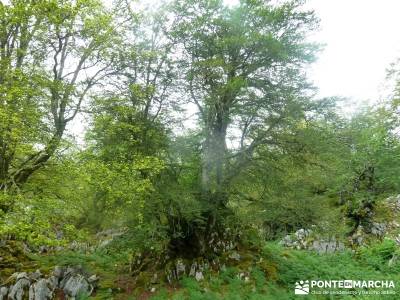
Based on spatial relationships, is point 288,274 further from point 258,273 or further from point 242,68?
point 242,68

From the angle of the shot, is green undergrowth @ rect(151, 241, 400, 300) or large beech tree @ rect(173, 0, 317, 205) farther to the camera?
green undergrowth @ rect(151, 241, 400, 300)

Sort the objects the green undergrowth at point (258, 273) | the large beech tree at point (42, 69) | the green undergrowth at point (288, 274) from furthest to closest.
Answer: the green undergrowth at point (258, 273) → the green undergrowth at point (288, 274) → the large beech tree at point (42, 69)

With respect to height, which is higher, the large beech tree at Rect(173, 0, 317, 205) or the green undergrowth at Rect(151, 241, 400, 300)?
the large beech tree at Rect(173, 0, 317, 205)

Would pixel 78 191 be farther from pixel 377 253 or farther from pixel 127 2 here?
pixel 377 253

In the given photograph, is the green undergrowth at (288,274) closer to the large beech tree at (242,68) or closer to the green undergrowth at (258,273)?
the green undergrowth at (258,273)

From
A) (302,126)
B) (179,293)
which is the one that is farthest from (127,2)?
(179,293)

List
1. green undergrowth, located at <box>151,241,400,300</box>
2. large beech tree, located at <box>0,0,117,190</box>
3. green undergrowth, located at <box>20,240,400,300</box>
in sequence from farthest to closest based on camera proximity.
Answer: green undergrowth, located at <box>20,240,400,300</box>
green undergrowth, located at <box>151,241,400,300</box>
large beech tree, located at <box>0,0,117,190</box>

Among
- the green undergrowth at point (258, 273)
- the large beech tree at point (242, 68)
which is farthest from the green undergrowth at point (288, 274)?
the large beech tree at point (242, 68)

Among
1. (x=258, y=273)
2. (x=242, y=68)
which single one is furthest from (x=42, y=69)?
(x=258, y=273)

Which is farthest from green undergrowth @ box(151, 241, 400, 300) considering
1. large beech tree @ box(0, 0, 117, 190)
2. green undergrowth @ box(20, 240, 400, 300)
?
large beech tree @ box(0, 0, 117, 190)

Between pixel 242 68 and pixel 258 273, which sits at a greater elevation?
pixel 242 68

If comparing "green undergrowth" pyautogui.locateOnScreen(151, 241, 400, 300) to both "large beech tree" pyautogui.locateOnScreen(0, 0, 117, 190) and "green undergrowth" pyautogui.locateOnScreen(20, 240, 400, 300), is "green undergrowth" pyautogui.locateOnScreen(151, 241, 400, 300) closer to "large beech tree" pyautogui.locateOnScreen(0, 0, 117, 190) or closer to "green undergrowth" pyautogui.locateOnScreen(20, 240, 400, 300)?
"green undergrowth" pyautogui.locateOnScreen(20, 240, 400, 300)

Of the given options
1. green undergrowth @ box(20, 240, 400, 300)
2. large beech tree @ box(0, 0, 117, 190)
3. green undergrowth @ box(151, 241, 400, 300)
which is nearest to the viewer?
large beech tree @ box(0, 0, 117, 190)

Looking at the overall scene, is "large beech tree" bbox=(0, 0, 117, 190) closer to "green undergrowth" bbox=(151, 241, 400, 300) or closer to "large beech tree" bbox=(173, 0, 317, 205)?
"large beech tree" bbox=(173, 0, 317, 205)
